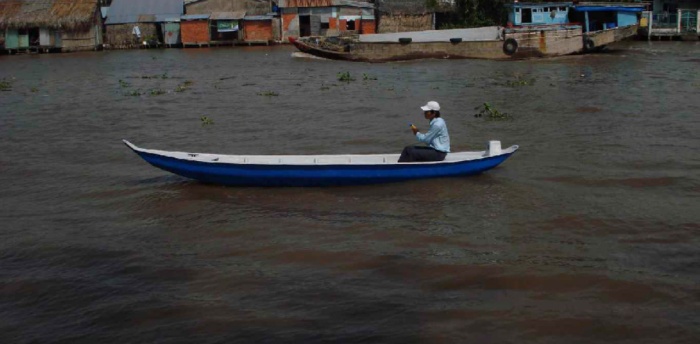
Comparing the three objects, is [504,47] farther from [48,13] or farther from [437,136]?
[48,13]

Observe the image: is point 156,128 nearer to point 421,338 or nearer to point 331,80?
point 331,80

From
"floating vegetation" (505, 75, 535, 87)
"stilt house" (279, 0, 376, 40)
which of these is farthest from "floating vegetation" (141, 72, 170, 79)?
"stilt house" (279, 0, 376, 40)

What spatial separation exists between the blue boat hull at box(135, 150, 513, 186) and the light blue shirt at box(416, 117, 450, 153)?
0.26m

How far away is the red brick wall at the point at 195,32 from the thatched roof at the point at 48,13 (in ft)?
16.9

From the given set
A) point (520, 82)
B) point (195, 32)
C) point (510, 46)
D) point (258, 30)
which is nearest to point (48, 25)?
point (195, 32)

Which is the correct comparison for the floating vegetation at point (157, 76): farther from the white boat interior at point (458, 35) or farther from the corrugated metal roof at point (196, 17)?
the corrugated metal roof at point (196, 17)

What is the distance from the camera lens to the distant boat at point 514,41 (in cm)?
2888

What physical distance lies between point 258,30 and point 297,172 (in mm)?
35070

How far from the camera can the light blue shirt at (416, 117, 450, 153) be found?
30.9 feet

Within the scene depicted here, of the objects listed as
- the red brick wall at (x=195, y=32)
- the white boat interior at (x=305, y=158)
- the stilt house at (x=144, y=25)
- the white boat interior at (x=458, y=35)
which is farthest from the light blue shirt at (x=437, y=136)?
the stilt house at (x=144, y=25)

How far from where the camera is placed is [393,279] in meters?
6.62

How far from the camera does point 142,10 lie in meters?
44.5

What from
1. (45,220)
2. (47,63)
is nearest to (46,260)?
(45,220)

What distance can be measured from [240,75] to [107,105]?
309 inches
